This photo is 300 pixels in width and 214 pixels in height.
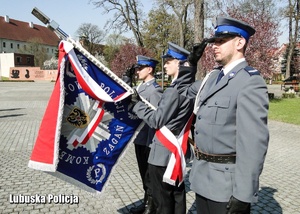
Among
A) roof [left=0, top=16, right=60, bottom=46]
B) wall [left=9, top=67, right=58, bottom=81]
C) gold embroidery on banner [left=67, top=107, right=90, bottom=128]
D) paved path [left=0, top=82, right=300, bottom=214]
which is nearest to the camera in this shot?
gold embroidery on banner [left=67, top=107, right=90, bottom=128]

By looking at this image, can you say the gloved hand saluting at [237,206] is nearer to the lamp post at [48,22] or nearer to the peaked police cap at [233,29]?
the peaked police cap at [233,29]

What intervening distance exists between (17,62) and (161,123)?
70928mm

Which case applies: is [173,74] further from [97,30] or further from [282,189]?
[97,30]

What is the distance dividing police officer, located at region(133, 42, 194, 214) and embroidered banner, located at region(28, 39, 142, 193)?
1.01 feet

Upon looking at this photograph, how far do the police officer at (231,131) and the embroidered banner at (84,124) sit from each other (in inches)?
43.5

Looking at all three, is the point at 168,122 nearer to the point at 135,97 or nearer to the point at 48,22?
the point at 135,97

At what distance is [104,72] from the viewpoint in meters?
3.13

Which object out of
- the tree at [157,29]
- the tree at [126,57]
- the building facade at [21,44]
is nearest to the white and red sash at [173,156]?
the tree at [126,57]

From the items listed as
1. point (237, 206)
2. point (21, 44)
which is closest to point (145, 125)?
point (237, 206)

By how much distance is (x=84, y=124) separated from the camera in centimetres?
315

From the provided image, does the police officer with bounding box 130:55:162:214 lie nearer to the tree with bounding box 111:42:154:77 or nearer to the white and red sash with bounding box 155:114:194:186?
the white and red sash with bounding box 155:114:194:186

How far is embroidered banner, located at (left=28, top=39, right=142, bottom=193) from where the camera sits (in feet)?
9.53

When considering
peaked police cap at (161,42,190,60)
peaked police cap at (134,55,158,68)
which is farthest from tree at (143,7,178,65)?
peaked police cap at (161,42,190,60)

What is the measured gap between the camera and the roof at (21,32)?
3353 inches
